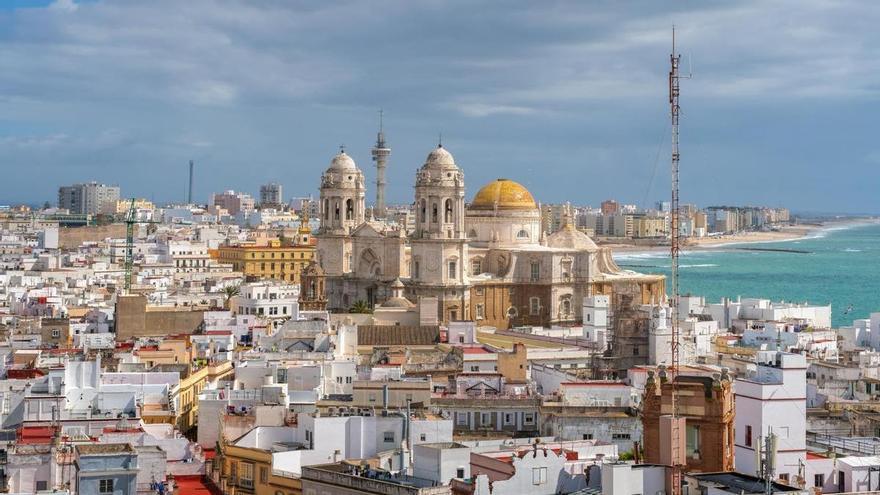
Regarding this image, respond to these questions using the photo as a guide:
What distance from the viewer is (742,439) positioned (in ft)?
68.6

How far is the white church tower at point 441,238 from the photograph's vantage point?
61.9m

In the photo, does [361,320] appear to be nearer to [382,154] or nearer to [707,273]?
[382,154]

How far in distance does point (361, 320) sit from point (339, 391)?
66.6 ft

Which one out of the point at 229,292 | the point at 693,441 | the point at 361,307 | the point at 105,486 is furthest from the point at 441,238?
the point at 105,486

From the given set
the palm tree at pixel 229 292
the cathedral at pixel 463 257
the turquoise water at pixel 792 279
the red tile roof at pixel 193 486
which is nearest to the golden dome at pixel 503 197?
the cathedral at pixel 463 257

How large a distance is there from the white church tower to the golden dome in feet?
20.5

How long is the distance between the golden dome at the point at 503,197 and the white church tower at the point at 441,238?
6253mm

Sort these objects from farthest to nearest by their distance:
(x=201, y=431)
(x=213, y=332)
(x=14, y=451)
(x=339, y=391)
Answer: (x=213, y=332)
(x=339, y=391)
(x=201, y=431)
(x=14, y=451)

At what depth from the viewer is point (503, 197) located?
68.8 metres

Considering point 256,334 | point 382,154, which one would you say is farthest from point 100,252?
point 256,334

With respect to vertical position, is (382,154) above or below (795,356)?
above

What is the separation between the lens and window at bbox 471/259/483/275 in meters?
66.4

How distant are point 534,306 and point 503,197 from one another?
20.7 ft

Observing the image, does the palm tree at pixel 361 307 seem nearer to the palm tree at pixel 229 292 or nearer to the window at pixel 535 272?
the palm tree at pixel 229 292
